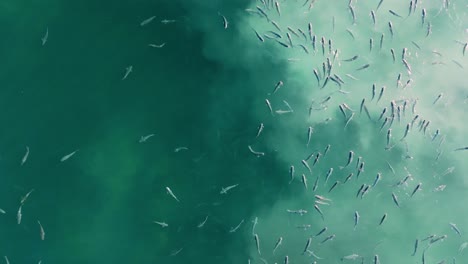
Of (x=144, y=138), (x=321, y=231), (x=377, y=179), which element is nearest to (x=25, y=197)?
(x=144, y=138)

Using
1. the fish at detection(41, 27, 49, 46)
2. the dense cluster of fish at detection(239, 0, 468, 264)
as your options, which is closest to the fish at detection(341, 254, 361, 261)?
the dense cluster of fish at detection(239, 0, 468, 264)

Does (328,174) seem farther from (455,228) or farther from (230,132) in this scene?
(455,228)

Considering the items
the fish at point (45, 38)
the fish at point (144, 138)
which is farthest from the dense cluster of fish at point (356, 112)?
the fish at point (45, 38)

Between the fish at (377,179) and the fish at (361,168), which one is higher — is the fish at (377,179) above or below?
below

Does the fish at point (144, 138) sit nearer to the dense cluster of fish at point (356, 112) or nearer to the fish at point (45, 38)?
the dense cluster of fish at point (356, 112)

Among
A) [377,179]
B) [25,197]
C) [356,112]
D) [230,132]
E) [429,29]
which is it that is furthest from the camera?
[429,29]

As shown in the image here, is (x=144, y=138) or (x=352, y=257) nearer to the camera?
(x=144, y=138)

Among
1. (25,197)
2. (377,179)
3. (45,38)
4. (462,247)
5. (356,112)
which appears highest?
(45,38)
